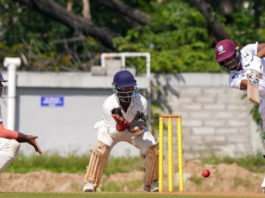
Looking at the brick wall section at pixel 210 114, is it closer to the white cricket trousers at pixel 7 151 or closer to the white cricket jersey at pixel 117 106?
the white cricket jersey at pixel 117 106

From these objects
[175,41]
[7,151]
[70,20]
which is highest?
[70,20]

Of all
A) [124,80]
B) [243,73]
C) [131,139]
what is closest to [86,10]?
[131,139]

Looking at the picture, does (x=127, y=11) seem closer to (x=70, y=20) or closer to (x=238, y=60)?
(x=70, y=20)

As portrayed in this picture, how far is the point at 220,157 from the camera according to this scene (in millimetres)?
16953

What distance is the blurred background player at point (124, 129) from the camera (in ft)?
35.6

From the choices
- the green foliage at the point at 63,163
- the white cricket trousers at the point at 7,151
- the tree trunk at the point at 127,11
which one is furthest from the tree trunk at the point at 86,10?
the white cricket trousers at the point at 7,151

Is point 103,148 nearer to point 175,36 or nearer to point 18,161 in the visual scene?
point 18,161

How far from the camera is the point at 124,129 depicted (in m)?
11.0

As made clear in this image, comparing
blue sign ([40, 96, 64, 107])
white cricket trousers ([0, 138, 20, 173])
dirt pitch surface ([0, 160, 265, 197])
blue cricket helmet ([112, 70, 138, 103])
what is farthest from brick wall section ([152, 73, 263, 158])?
white cricket trousers ([0, 138, 20, 173])

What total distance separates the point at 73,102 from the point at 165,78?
6.12 ft

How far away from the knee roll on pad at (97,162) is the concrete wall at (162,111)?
5399mm

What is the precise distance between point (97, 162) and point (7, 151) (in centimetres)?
171

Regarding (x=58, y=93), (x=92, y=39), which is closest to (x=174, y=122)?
(x=58, y=93)

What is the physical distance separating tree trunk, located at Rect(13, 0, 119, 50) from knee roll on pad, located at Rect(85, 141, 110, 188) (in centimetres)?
892
